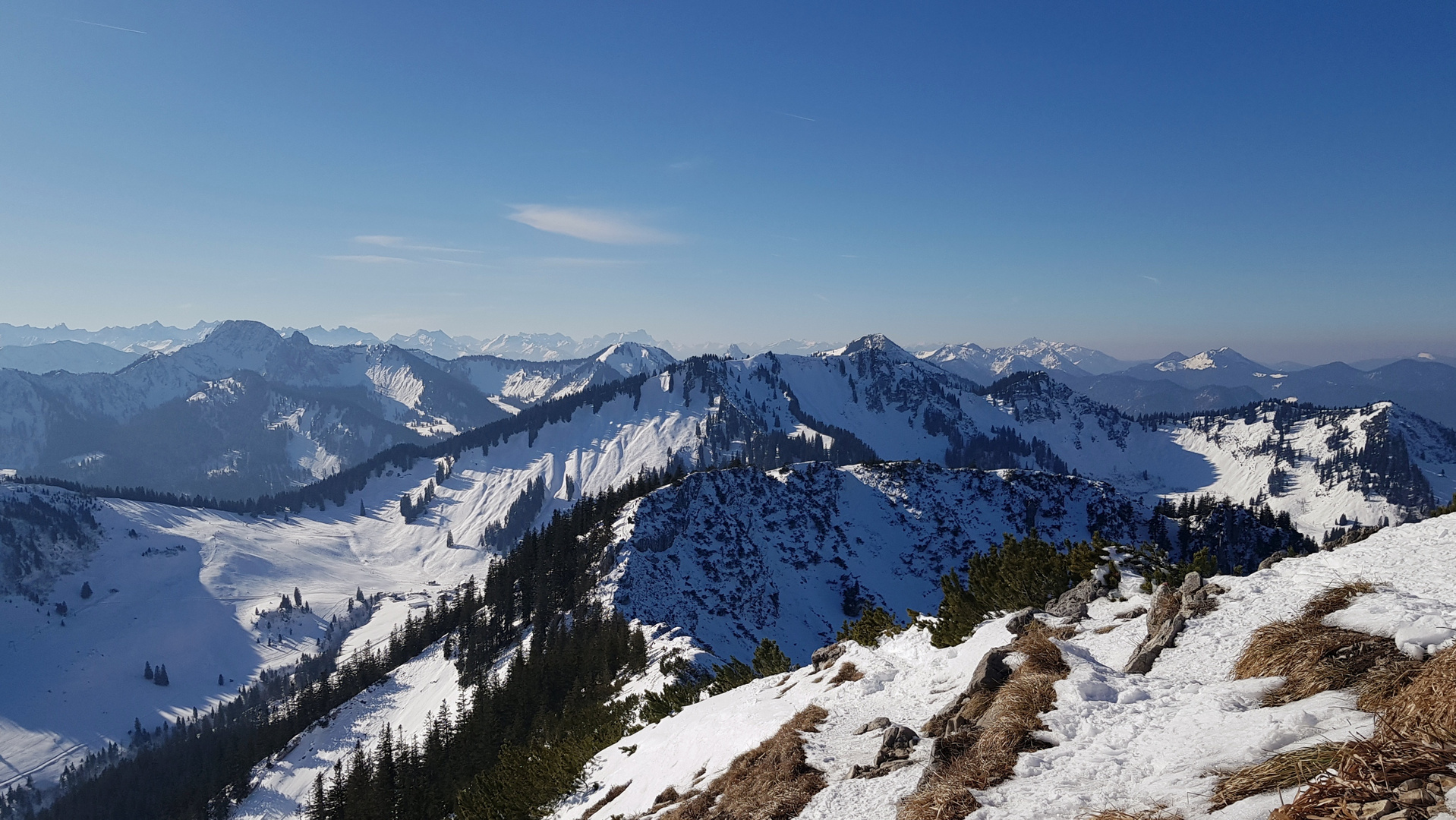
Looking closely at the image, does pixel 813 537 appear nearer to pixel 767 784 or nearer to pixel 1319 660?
pixel 767 784

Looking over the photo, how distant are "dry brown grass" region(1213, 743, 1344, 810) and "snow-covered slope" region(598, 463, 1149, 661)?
3135 inches

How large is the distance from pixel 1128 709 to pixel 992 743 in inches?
90.1

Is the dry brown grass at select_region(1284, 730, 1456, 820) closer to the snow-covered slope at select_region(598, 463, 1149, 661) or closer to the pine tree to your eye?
the pine tree

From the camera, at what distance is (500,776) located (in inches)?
1300

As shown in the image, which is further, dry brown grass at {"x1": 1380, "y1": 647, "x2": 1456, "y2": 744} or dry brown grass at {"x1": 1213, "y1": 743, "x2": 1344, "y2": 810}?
dry brown grass at {"x1": 1213, "y1": 743, "x2": 1344, "y2": 810}

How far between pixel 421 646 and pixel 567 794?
332 ft

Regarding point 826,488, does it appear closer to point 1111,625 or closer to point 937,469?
point 937,469

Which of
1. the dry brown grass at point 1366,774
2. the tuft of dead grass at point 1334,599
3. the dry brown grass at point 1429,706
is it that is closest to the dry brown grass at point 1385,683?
the dry brown grass at point 1429,706

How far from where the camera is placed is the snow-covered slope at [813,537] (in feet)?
321

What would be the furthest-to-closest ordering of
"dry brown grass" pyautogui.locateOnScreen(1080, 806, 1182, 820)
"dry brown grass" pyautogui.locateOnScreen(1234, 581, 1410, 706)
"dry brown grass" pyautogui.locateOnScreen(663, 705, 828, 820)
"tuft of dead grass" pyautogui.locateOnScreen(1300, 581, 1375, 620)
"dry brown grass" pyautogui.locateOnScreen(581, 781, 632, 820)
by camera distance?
"dry brown grass" pyautogui.locateOnScreen(581, 781, 632, 820), "dry brown grass" pyautogui.locateOnScreen(663, 705, 828, 820), "tuft of dead grass" pyautogui.locateOnScreen(1300, 581, 1375, 620), "dry brown grass" pyautogui.locateOnScreen(1234, 581, 1410, 706), "dry brown grass" pyautogui.locateOnScreen(1080, 806, 1182, 820)

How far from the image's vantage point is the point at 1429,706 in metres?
5.98

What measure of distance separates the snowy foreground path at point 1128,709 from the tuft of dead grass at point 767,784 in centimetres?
37

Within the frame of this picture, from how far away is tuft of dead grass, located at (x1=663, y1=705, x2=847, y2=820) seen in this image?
11.1 meters

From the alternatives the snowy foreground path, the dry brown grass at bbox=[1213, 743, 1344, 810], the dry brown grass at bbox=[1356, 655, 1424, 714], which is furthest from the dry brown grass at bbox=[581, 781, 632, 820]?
the dry brown grass at bbox=[1356, 655, 1424, 714]
